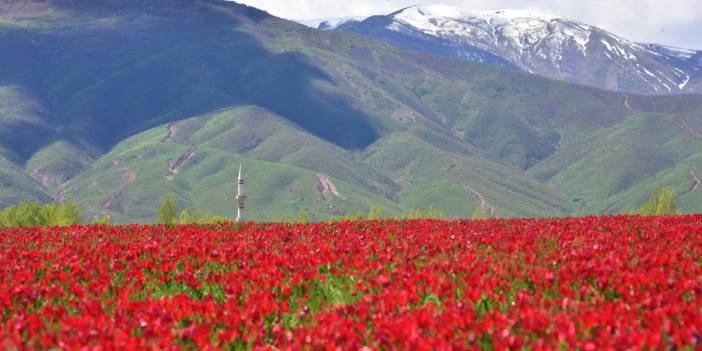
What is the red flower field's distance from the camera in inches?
338

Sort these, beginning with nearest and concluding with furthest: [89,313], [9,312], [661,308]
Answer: [661,308] → [89,313] → [9,312]

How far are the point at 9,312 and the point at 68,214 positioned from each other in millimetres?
120796

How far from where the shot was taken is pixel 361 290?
1186 centimetres

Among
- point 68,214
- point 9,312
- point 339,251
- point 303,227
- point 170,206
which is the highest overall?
point 9,312

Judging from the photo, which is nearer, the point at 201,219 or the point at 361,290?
the point at 361,290

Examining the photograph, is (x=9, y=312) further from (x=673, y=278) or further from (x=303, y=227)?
(x=303, y=227)

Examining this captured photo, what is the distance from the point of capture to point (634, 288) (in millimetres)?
10828

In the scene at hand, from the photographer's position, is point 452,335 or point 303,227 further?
point 303,227

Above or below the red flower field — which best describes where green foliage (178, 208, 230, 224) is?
below

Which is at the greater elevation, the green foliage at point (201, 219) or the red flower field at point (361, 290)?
the red flower field at point (361, 290)

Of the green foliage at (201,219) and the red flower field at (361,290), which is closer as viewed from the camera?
the red flower field at (361,290)

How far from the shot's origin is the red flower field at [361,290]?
8578 mm

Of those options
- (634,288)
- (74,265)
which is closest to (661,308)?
(634,288)

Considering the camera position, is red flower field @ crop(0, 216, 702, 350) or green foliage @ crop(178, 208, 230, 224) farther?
green foliage @ crop(178, 208, 230, 224)
